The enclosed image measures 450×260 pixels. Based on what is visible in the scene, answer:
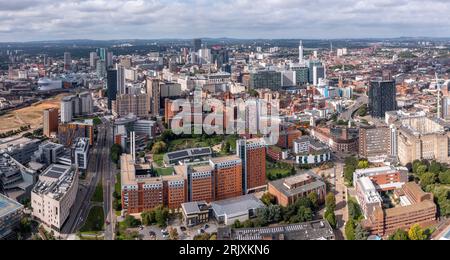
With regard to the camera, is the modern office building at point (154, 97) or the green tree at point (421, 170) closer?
the green tree at point (421, 170)

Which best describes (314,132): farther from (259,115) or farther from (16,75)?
(16,75)

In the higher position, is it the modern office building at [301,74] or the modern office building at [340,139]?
the modern office building at [301,74]

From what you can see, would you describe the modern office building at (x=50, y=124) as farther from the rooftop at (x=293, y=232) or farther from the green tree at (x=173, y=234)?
the rooftop at (x=293, y=232)

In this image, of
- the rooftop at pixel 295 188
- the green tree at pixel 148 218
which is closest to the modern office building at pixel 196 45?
the rooftop at pixel 295 188

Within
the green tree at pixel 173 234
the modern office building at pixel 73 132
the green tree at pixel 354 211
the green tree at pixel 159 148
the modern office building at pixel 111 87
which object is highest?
the modern office building at pixel 111 87

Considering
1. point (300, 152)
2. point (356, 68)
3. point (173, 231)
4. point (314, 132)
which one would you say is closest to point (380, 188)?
point (300, 152)

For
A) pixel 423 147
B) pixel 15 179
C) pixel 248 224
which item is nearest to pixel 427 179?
pixel 423 147
